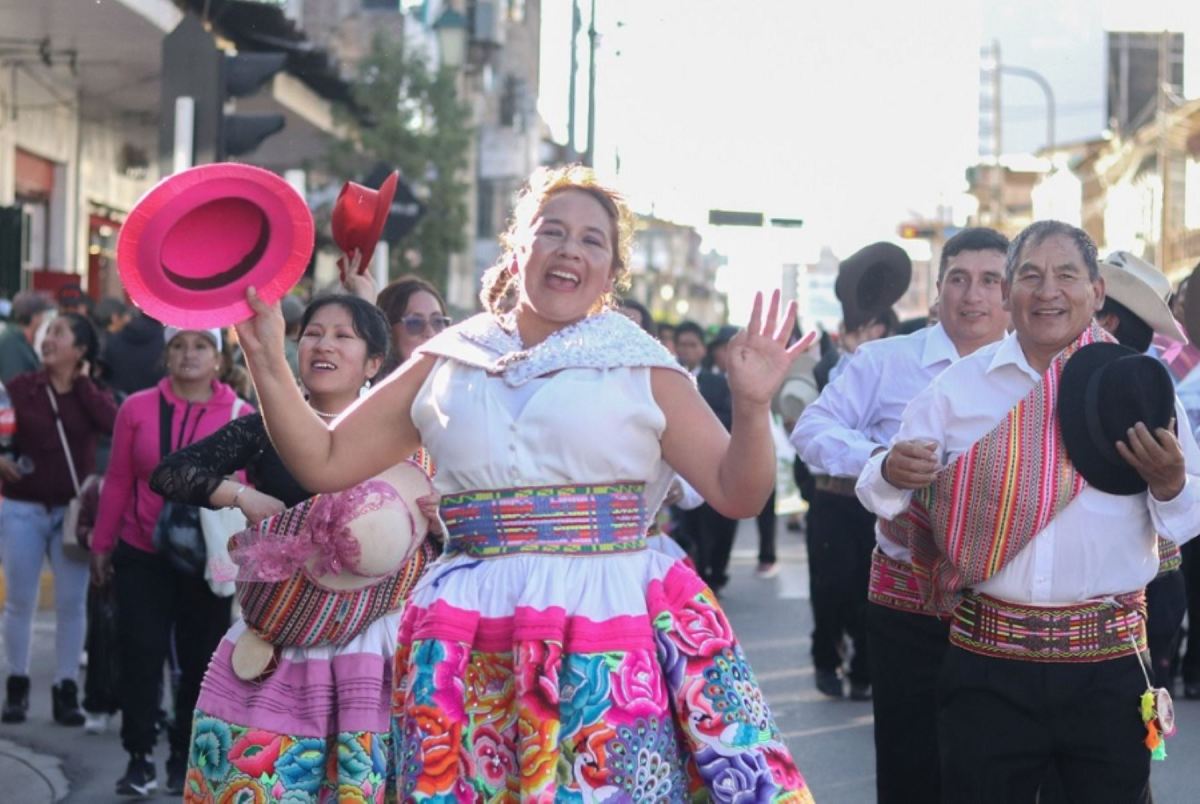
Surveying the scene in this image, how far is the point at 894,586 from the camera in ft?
21.0

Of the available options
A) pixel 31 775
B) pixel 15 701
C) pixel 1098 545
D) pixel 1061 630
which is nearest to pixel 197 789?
pixel 1061 630

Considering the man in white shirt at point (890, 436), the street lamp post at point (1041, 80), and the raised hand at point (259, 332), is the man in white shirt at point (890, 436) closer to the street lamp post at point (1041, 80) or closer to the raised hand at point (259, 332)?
the raised hand at point (259, 332)

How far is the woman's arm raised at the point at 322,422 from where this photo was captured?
14.5 feet

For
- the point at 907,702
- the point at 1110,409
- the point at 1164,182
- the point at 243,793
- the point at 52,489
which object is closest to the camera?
the point at 1110,409

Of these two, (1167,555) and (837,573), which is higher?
(1167,555)

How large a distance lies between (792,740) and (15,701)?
3884 mm

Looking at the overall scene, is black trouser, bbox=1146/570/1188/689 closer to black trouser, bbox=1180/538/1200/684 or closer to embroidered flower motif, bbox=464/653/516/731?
black trouser, bbox=1180/538/1200/684

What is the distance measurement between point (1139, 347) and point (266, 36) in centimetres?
1934

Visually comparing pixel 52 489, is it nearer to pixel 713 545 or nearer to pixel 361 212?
pixel 361 212

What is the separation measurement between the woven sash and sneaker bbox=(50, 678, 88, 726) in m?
6.12

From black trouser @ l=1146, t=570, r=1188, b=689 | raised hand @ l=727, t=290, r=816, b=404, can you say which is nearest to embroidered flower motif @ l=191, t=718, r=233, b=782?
raised hand @ l=727, t=290, r=816, b=404

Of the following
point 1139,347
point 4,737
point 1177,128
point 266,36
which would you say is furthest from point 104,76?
point 1177,128

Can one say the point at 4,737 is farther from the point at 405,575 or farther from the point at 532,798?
the point at 532,798

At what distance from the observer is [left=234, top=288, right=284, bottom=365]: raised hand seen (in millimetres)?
4395
